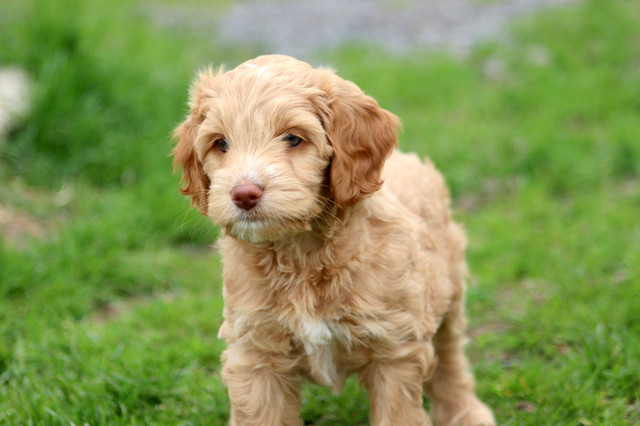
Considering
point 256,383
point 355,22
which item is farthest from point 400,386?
point 355,22

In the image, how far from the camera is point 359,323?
3400 mm

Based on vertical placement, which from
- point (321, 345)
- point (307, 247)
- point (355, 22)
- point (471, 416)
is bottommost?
point (471, 416)

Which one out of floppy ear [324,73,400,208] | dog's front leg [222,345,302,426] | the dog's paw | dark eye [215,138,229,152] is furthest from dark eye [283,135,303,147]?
the dog's paw

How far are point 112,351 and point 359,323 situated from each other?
7.01ft

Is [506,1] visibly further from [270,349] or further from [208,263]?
[270,349]

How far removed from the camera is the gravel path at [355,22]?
12.3m

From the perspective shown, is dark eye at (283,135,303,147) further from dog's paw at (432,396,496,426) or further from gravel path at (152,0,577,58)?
gravel path at (152,0,577,58)

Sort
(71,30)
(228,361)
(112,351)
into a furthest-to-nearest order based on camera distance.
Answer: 1. (71,30)
2. (112,351)
3. (228,361)

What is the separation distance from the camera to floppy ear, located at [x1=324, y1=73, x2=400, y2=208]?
340 cm

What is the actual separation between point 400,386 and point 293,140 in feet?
3.99

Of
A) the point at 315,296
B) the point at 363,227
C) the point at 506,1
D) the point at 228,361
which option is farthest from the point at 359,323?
the point at 506,1

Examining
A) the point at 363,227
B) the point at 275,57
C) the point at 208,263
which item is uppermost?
the point at 275,57

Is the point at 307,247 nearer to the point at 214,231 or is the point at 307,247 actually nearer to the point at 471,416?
the point at 471,416

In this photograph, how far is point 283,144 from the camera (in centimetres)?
332
